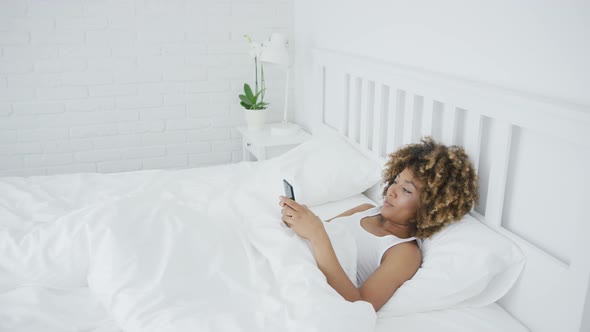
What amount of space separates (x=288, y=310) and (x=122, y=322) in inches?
14.6

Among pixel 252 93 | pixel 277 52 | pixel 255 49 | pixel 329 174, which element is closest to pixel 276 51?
pixel 277 52

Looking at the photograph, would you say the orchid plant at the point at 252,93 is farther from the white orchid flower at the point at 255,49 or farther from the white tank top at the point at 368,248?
the white tank top at the point at 368,248

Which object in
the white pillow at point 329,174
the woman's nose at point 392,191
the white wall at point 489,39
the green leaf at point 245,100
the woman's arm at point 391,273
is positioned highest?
the white wall at point 489,39

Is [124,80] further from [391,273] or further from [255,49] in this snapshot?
[391,273]

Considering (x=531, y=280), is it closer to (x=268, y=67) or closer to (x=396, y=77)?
(x=396, y=77)

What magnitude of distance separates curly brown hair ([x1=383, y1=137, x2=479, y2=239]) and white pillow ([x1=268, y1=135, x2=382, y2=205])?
0.44 metres

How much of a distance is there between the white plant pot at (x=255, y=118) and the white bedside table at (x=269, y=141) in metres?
0.03

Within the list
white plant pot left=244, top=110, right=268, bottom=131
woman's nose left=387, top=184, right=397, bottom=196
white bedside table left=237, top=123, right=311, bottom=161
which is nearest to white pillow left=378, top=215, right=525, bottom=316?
woman's nose left=387, top=184, right=397, bottom=196

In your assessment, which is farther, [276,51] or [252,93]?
[252,93]

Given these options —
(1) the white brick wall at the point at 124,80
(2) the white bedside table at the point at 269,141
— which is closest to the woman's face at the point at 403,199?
(2) the white bedside table at the point at 269,141

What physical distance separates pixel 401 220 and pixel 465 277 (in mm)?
299

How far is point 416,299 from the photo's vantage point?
130 centimetres

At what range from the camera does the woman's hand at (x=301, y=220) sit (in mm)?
1438

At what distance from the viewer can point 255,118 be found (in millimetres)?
2893
